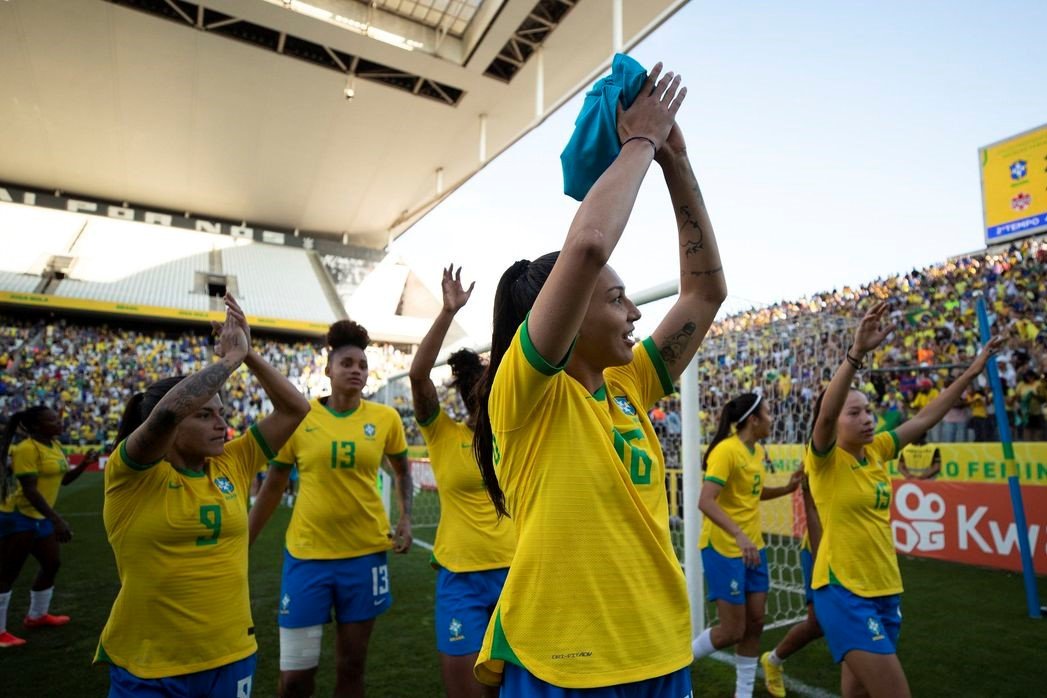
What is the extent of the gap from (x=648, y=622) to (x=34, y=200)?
42028 mm

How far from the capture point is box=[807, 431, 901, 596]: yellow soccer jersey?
3404 mm

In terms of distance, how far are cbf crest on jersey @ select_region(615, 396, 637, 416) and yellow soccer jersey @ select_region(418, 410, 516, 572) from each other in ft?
6.70

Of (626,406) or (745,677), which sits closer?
(626,406)

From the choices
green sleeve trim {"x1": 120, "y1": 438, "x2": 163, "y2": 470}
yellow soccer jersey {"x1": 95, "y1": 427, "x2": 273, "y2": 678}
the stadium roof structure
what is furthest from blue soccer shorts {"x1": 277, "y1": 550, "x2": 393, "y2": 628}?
the stadium roof structure

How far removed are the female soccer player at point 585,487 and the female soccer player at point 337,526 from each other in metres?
2.56

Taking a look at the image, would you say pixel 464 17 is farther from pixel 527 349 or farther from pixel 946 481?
pixel 527 349

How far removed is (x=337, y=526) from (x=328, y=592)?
1.25 ft

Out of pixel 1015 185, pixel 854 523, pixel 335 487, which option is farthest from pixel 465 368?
pixel 1015 185

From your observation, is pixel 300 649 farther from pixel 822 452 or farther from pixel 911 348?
pixel 911 348

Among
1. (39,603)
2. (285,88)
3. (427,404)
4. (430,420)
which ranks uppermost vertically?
(285,88)

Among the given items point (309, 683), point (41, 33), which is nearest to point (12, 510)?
point (309, 683)

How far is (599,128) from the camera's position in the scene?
5.16 ft

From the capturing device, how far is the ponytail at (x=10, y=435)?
5.50 meters

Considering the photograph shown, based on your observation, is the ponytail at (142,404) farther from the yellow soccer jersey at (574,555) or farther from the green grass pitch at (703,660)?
the yellow soccer jersey at (574,555)
